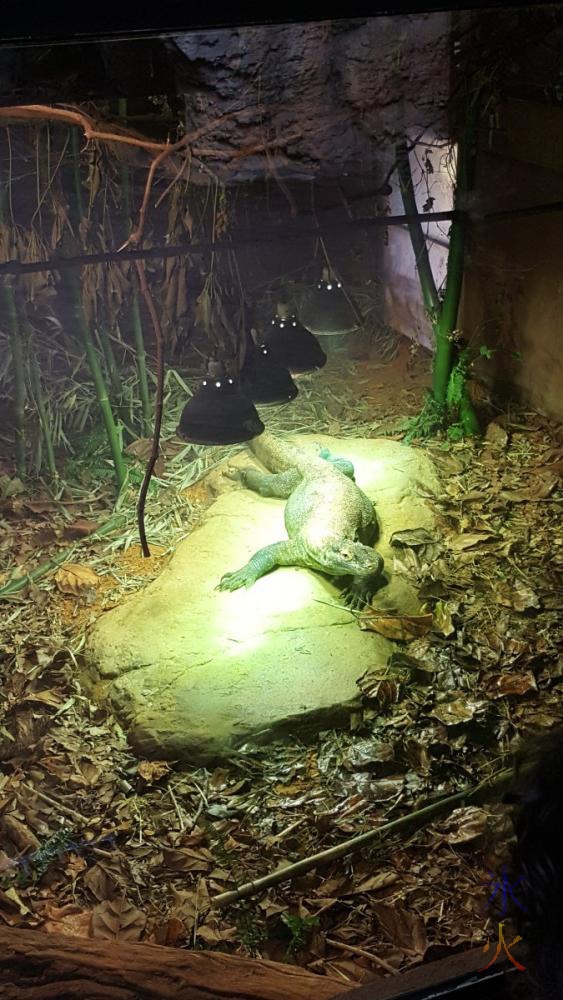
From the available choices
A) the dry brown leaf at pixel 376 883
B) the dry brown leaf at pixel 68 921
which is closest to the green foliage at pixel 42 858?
the dry brown leaf at pixel 68 921

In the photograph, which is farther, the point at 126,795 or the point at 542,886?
the point at 126,795

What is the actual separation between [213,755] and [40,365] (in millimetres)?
3404

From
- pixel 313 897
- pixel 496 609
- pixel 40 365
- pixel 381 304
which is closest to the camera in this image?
pixel 313 897

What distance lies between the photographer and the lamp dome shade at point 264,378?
2738mm

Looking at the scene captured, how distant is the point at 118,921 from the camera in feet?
7.87

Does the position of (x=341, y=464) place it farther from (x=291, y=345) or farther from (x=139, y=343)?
(x=291, y=345)

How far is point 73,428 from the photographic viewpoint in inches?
220

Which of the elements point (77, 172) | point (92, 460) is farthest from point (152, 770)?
point (92, 460)

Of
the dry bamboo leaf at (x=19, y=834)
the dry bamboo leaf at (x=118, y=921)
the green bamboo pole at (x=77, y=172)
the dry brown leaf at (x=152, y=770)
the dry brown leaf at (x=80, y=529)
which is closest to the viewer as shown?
the dry bamboo leaf at (x=118, y=921)

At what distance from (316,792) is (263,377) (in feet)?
5.30

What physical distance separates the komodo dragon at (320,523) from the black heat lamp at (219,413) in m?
1.27

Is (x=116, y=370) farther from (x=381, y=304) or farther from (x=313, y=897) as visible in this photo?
(x=313, y=897)

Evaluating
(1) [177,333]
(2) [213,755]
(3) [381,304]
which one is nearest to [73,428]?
(1) [177,333]

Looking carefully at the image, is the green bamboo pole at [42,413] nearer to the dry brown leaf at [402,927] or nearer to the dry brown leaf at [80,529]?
the dry brown leaf at [80,529]
